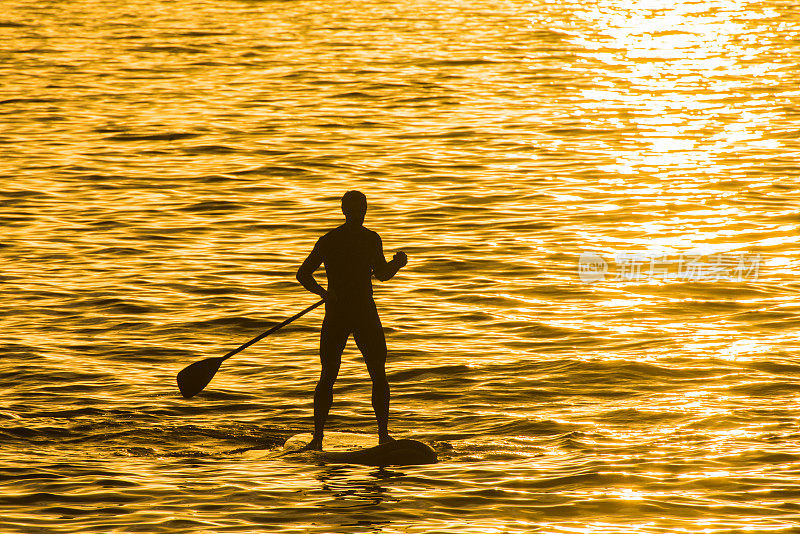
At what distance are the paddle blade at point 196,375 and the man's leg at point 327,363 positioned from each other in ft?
4.35

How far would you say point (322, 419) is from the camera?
11703mm

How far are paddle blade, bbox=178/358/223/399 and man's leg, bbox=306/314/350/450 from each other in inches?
52.2

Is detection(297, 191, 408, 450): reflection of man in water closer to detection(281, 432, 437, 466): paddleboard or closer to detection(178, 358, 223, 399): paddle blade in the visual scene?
detection(281, 432, 437, 466): paddleboard

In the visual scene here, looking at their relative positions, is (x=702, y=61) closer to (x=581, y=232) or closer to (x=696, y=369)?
(x=581, y=232)

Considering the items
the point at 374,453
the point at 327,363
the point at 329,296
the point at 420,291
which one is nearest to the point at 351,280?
the point at 329,296

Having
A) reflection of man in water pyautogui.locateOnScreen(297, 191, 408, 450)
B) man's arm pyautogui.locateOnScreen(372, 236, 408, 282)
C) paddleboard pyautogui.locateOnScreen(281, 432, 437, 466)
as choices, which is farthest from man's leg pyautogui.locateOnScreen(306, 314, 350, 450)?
man's arm pyautogui.locateOnScreen(372, 236, 408, 282)

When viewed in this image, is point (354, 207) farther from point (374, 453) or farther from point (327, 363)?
point (374, 453)

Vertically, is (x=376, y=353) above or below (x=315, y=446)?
above

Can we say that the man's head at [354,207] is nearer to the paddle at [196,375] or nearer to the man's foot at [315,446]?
the man's foot at [315,446]

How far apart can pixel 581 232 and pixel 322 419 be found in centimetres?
1116

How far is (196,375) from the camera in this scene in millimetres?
12445

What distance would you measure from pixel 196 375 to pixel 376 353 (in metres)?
2.10

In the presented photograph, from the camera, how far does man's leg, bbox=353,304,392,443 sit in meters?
11.4

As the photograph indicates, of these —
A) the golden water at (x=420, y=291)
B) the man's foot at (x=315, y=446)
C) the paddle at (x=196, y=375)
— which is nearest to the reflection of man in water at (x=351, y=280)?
the man's foot at (x=315, y=446)
